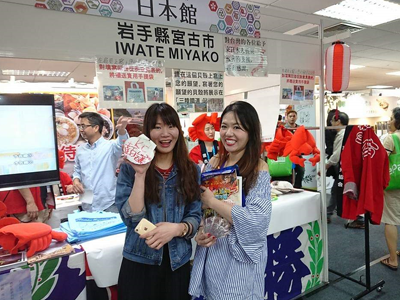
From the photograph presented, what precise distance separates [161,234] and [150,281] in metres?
0.27

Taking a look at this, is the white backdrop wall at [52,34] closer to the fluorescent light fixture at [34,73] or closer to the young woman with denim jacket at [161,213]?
the young woman with denim jacket at [161,213]

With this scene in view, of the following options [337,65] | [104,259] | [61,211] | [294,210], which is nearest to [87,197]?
[61,211]

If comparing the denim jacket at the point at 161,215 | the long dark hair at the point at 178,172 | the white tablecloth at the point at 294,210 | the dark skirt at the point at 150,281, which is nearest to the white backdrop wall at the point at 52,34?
the long dark hair at the point at 178,172

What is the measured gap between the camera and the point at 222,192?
1.25 meters

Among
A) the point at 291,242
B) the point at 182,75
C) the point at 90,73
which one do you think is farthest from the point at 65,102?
the point at 291,242

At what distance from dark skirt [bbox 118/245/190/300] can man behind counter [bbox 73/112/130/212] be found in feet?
4.84

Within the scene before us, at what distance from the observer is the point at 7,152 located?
1305 millimetres

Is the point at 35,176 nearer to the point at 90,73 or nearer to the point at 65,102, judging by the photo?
the point at 65,102

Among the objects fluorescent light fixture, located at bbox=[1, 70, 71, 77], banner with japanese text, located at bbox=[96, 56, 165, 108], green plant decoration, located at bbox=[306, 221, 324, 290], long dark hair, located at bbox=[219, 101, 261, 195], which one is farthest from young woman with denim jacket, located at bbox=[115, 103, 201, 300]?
fluorescent light fixture, located at bbox=[1, 70, 71, 77]

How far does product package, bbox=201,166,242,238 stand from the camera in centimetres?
121

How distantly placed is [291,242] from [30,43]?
2.22m

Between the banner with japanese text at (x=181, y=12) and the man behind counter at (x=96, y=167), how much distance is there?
1.20 m

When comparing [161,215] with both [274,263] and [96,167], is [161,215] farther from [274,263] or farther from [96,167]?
[96,167]

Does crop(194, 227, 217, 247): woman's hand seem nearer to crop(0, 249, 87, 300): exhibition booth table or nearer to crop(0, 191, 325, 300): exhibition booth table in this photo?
crop(0, 191, 325, 300): exhibition booth table
